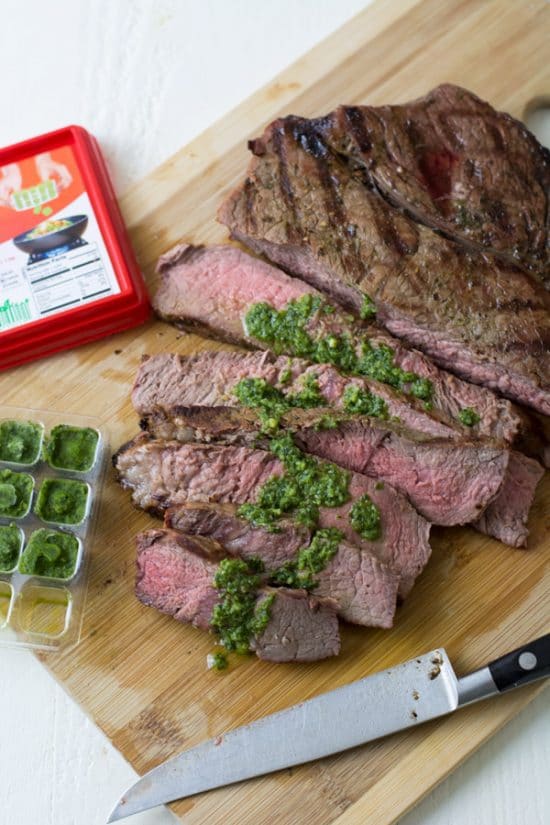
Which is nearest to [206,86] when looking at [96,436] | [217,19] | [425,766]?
[217,19]

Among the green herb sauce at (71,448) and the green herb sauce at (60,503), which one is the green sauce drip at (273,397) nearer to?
the green herb sauce at (71,448)

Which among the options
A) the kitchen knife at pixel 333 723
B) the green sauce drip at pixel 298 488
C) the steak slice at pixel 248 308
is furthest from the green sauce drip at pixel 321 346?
the kitchen knife at pixel 333 723

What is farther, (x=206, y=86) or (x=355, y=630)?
(x=206, y=86)

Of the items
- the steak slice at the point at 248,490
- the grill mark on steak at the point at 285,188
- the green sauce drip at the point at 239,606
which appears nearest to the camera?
the green sauce drip at the point at 239,606

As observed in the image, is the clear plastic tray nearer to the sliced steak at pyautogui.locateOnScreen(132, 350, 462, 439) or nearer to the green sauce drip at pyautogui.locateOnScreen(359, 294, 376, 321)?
the sliced steak at pyautogui.locateOnScreen(132, 350, 462, 439)

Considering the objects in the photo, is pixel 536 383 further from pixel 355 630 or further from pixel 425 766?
pixel 425 766

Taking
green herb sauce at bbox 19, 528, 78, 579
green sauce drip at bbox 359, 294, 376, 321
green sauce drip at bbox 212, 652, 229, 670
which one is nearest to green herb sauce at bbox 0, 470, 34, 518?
green herb sauce at bbox 19, 528, 78, 579

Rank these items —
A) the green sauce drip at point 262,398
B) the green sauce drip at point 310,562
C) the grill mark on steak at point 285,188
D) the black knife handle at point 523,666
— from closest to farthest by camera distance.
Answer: the black knife handle at point 523,666, the green sauce drip at point 310,562, the green sauce drip at point 262,398, the grill mark on steak at point 285,188
